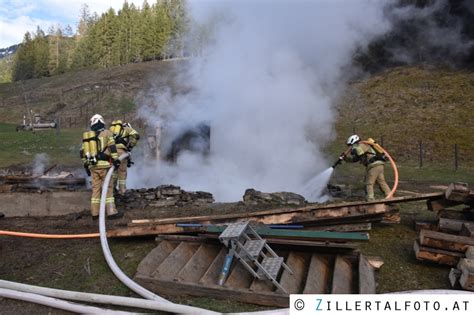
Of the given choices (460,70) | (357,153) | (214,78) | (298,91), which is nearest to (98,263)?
(357,153)

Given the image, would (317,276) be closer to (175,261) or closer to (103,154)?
(175,261)

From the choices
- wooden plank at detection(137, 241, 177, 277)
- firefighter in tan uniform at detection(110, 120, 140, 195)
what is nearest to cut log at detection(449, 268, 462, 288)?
wooden plank at detection(137, 241, 177, 277)

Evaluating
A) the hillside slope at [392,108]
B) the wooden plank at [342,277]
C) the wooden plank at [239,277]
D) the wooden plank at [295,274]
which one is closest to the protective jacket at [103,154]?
the wooden plank at [239,277]

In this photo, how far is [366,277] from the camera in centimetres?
412

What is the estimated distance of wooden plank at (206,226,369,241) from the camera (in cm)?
491

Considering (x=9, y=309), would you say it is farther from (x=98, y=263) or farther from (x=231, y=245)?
(x=231, y=245)

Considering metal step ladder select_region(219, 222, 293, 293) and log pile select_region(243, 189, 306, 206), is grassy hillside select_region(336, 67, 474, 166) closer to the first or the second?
log pile select_region(243, 189, 306, 206)

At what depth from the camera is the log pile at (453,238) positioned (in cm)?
420

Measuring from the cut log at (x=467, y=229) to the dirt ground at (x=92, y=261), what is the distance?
70cm

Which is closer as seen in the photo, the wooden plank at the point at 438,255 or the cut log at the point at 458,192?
the wooden plank at the point at 438,255

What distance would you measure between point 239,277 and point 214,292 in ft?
1.34

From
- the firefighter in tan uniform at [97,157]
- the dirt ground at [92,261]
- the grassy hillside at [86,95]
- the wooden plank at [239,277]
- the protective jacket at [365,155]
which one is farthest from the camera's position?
the grassy hillside at [86,95]

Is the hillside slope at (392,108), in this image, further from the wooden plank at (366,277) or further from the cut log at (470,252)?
the cut log at (470,252)

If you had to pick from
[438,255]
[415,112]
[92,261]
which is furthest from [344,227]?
[415,112]
